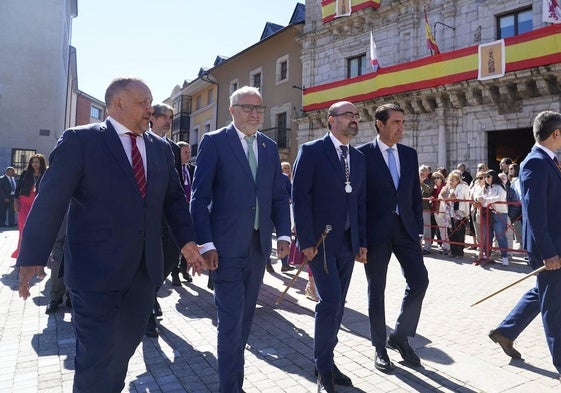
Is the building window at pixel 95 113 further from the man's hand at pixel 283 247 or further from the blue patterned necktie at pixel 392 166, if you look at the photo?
the man's hand at pixel 283 247

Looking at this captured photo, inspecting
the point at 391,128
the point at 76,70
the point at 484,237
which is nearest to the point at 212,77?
the point at 76,70

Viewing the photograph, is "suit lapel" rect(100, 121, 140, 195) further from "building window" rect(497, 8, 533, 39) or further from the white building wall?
the white building wall

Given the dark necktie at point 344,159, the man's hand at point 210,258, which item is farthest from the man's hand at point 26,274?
the dark necktie at point 344,159

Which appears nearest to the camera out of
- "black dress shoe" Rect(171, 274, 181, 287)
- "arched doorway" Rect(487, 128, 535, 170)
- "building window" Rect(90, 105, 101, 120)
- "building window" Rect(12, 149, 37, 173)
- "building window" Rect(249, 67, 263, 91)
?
"black dress shoe" Rect(171, 274, 181, 287)

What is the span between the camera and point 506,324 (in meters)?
3.67

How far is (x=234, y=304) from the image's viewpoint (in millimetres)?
2742

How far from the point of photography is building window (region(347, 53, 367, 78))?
1933 cm

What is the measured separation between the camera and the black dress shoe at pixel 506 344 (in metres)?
3.65

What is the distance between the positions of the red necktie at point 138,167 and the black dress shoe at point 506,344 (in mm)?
3190

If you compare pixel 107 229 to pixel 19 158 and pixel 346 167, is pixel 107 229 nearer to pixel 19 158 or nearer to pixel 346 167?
pixel 346 167

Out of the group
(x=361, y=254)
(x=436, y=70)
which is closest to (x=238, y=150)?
(x=361, y=254)

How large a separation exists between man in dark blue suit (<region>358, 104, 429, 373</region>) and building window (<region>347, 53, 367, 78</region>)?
16674mm

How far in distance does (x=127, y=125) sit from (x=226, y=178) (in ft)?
2.45

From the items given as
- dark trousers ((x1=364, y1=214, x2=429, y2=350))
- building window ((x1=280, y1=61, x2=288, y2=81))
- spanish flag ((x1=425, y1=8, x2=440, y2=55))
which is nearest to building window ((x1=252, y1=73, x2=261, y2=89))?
building window ((x1=280, y1=61, x2=288, y2=81))
